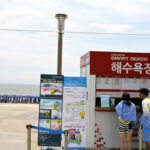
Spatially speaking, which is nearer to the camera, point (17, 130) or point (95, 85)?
point (95, 85)

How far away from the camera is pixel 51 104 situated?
7.29 m

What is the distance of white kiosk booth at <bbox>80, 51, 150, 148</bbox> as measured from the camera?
7.78m

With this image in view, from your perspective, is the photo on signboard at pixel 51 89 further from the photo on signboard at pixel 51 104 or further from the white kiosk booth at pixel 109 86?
the white kiosk booth at pixel 109 86

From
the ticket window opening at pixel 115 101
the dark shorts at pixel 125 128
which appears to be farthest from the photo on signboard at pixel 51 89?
the dark shorts at pixel 125 128

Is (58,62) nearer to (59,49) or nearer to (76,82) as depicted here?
(59,49)

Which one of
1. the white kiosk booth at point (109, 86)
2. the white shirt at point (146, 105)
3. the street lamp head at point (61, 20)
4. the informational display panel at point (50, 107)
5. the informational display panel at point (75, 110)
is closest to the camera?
the white shirt at point (146, 105)

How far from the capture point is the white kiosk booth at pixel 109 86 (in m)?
7.78

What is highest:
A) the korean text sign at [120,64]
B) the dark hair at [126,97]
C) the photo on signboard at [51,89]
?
the korean text sign at [120,64]

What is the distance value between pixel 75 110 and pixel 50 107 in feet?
2.00

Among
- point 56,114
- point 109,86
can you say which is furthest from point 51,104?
point 109,86

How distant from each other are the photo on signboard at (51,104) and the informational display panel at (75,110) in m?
0.12

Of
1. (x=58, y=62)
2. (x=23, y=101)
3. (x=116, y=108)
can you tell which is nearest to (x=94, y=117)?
(x=116, y=108)

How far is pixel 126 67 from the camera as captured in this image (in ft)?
26.0

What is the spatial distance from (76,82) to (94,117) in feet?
3.53
